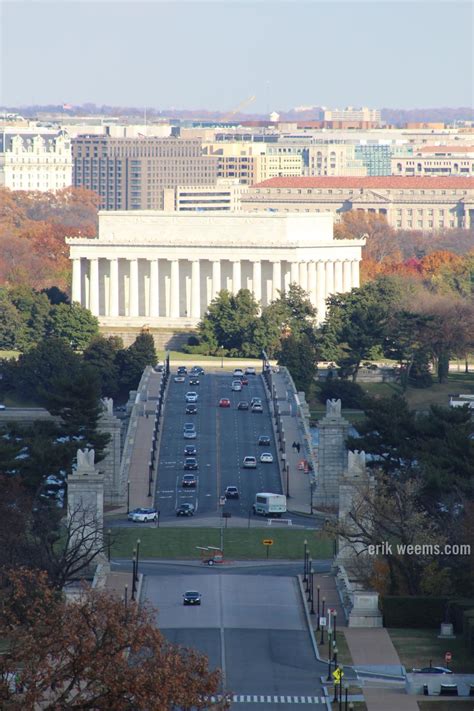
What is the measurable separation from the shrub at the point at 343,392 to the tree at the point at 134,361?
1221 centimetres

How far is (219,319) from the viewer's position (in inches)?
6742

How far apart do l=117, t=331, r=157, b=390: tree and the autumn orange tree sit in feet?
325

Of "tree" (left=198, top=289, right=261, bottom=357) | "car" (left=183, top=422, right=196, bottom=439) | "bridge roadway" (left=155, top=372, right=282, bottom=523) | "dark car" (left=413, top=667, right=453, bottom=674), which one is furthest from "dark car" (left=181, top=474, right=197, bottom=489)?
"tree" (left=198, top=289, right=261, bottom=357)

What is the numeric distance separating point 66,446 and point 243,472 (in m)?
14.6

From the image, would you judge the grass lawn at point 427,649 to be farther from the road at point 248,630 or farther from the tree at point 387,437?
the tree at point 387,437

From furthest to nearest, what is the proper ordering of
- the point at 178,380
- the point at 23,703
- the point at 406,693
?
the point at 178,380
the point at 406,693
the point at 23,703

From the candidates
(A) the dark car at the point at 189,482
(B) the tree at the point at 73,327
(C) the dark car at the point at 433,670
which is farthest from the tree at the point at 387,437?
(B) the tree at the point at 73,327

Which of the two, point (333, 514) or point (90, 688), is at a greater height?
point (90, 688)

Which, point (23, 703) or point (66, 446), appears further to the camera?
point (66, 446)

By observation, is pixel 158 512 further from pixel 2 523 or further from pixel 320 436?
pixel 2 523

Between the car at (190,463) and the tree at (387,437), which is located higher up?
the tree at (387,437)

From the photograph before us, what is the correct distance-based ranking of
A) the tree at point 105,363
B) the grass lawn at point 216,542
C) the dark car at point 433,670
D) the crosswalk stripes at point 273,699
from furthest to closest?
the tree at point 105,363, the grass lawn at point 216,542, the dark car at point 433,670, the crosswalk stripes at point 273,699

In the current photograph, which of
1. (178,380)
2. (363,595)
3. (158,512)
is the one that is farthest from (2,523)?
(178,380)

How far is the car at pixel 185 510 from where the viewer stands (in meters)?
104
